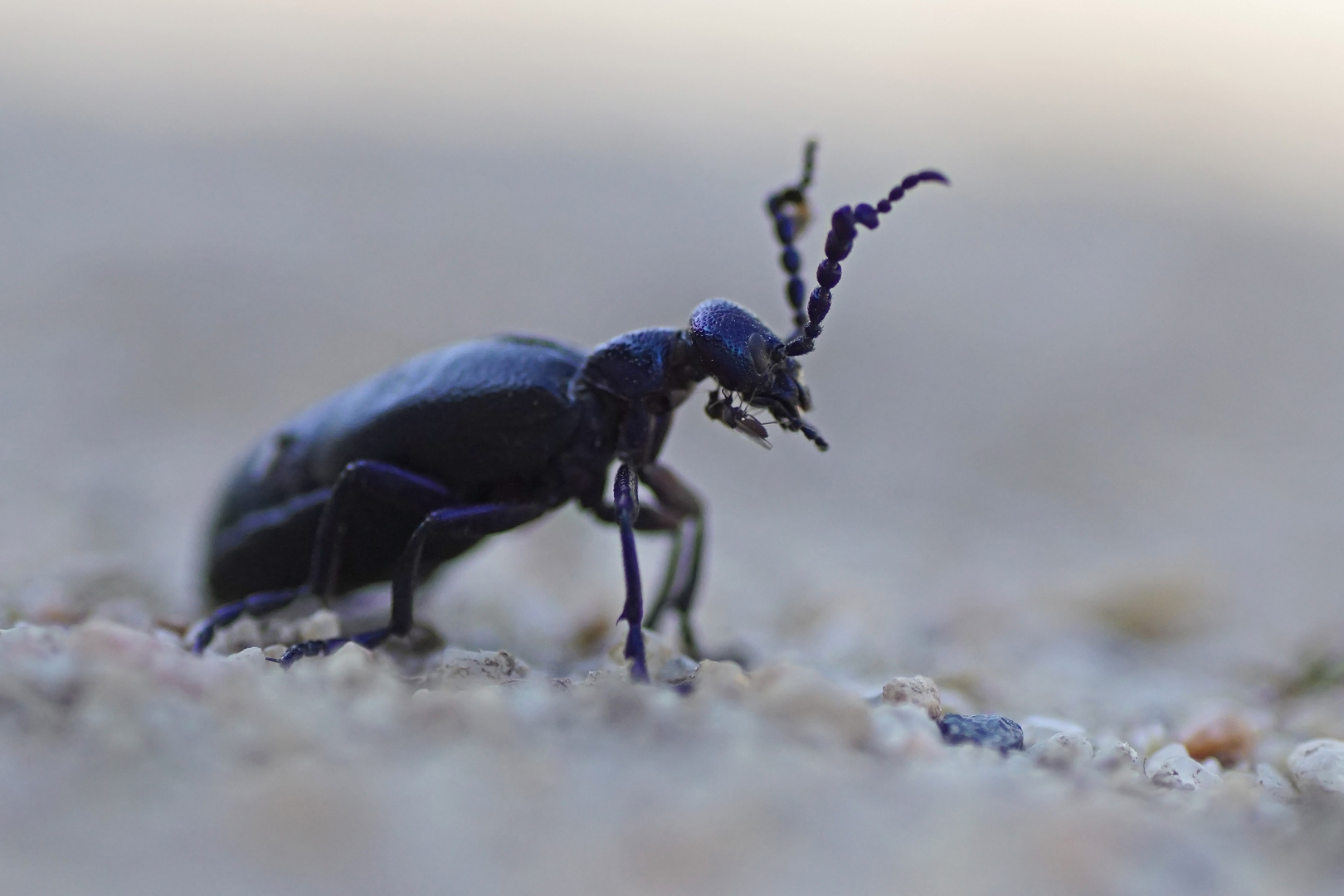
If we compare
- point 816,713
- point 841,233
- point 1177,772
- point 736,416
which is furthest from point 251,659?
point 1177,772

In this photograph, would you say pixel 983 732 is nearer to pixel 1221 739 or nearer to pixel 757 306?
pixel 1221 739

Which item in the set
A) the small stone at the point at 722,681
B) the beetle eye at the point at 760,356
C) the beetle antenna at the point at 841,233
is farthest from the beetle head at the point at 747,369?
the small stone at the point at 722,681

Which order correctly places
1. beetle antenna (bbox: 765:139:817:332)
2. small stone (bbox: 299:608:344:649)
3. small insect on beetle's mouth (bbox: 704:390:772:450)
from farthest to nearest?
1. beetle antenna (bbox: 765:139:817:332)
2. small insect on beetle's mouth (bbox: 704:390:772:450)
3. small stone (bbox: 299:608:344:649)

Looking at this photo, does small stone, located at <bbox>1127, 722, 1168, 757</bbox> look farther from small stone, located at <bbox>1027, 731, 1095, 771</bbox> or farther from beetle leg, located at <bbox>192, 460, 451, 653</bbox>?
beetle leg, located at <bbox>192, 460, 451, 653</bbox>

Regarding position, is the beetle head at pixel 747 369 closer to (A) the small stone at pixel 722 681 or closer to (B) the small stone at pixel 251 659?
(A) the small stone at pixel 722 681

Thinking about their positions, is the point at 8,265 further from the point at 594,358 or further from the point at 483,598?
the point at 594,358

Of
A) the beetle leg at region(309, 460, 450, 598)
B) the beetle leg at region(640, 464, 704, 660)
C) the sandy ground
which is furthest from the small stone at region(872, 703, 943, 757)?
the beetle leg at region(309, 460, 450, 598)
